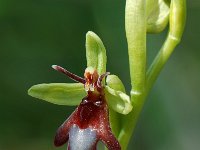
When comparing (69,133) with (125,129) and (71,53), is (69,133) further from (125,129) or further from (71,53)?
(71,53)

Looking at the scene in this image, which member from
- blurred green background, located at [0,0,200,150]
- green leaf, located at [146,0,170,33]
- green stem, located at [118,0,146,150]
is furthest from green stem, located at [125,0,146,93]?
blurred green background, located at [0,0,200,150]

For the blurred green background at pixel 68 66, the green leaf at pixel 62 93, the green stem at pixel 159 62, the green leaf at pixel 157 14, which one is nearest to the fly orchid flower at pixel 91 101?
the green leaf at pixel 62 93

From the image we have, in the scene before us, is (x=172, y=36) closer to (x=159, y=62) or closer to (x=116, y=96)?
(x=159, y=62)

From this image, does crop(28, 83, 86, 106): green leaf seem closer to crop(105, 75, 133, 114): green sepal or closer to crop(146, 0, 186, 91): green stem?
crop(105, 75, 133, 114): green sepal

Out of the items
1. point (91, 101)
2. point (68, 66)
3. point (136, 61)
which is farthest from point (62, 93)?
point (68, 66)

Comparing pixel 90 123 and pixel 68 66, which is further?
pixel 68 66

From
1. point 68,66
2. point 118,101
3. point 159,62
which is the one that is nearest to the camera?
point 118,101
